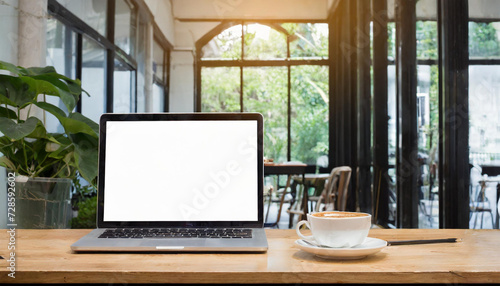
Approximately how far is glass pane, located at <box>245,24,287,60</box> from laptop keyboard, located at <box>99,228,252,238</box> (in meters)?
7.92

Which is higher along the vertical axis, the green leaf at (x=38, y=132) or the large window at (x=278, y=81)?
the large window at (x=278, y=81)

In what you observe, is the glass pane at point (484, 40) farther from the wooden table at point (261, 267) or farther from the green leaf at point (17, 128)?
the green leaf at point (17, 128)

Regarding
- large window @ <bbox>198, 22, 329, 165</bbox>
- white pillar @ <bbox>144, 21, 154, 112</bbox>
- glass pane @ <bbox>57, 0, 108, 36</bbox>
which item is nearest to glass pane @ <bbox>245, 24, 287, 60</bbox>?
large window @ <bbox>198, 22, 329, 165</bbox>

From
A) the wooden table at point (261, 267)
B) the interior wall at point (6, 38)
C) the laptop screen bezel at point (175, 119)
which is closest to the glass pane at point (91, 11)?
the interior wall at point (6, 38)

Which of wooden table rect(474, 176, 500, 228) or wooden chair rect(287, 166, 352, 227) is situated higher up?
wooden table rect(474, 176, 500, 228)

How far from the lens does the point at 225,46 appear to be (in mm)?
8883

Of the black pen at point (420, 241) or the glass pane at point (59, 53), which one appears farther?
the glass pane at point (59, 53)

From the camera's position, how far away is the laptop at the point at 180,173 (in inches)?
39.4

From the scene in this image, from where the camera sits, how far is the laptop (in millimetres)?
1001

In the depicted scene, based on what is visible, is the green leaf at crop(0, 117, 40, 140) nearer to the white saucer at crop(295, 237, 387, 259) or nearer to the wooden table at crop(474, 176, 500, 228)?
the white saucer at crop(295, 237, 387, 259)

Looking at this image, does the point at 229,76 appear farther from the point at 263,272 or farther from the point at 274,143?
the point at 263,272

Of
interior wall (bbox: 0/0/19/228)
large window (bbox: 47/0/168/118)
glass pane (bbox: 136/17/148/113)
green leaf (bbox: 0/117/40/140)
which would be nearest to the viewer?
green leaf (bbox: 0/117/40/140)

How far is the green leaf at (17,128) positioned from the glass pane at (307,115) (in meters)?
7.48

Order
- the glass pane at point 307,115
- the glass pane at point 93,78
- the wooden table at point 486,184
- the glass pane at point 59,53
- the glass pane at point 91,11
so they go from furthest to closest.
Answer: the glass pane at point 307,115 → the glass pane at point 93,78 → the glass pane at point 91,11 → the glass pane at point 59,53 → the wooden table at point 486,184
